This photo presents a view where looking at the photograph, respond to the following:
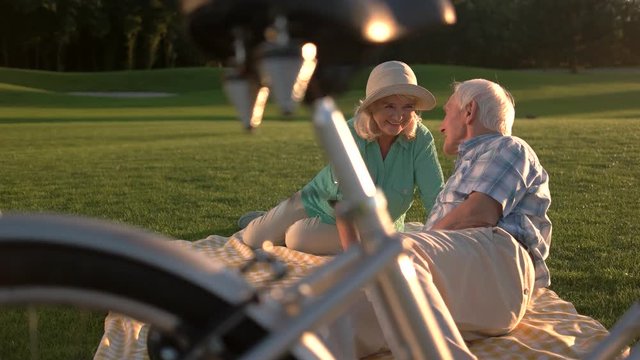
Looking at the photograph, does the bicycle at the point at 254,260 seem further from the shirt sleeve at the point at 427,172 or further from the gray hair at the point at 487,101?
the shirt sleeve at the point at 427,172

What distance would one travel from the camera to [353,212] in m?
1.29

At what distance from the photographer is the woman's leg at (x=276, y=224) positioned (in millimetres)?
5288

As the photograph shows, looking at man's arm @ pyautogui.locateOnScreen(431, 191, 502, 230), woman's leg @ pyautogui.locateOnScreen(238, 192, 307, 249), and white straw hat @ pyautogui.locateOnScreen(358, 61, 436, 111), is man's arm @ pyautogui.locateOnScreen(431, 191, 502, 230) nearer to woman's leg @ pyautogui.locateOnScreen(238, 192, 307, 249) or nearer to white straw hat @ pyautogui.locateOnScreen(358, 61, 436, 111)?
white straw hat @ pyautogui.locateOnScreen(358, 61, 436, 111)

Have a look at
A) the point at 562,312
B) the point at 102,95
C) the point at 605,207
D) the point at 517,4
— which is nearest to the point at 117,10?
the point at 102,95

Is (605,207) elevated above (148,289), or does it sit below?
below

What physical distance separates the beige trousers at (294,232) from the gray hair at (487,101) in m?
1.52

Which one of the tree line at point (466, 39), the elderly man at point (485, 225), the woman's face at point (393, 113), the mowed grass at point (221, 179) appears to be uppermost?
the tree line at point (466, 39)

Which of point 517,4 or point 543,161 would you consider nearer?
point 543,161

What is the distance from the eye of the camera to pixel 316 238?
4988 millimetres

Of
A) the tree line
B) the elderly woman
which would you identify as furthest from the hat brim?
the tree line

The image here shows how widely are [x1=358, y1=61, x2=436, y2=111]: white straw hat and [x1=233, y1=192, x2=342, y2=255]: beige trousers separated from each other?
2.82ft

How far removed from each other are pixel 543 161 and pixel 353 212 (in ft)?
31.6

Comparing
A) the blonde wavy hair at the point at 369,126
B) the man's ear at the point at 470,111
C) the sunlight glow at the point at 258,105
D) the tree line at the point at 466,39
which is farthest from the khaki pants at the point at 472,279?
the tree line at the point at 466,39

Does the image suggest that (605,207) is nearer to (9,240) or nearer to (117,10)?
(9,240)
